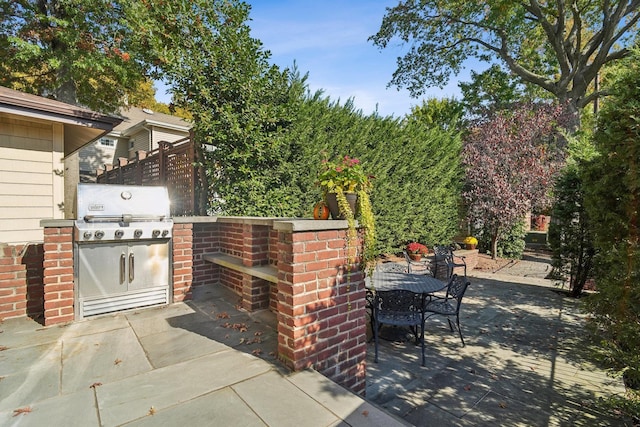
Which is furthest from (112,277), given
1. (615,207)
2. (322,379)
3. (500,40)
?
(500,40)

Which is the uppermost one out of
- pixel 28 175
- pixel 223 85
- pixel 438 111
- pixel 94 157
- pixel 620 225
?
pixel 438 111

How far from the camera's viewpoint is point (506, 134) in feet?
35.3

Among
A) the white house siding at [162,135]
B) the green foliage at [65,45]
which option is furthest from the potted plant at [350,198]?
the white house siding at [162,135]

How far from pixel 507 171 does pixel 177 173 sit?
1035 centimetres

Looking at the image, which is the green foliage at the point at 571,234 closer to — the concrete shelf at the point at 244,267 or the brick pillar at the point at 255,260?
the brick pillar at the point at 255,260

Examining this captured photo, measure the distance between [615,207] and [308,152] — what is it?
16.0ft

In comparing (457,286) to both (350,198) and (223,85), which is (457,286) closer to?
(350,198)

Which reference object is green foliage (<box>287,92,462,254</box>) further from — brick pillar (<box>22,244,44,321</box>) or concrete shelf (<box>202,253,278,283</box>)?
brick pillar (<box>22,244,44,321</box>)

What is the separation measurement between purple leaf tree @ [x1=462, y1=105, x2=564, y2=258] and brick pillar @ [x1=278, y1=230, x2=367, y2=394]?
9.35 m

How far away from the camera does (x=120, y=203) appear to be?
3.70m

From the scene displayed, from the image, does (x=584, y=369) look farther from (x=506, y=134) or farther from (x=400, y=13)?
(x=400, y=13)

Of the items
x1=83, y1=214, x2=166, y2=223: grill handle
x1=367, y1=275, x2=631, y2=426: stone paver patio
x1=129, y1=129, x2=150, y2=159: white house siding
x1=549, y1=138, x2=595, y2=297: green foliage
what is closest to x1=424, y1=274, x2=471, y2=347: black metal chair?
x1=367, y1=275, x2=631, y2=426: stone paver patio

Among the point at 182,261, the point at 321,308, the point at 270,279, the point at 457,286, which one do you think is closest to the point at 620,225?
the point at 457,286

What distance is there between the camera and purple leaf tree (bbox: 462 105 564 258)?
10.2 meters
